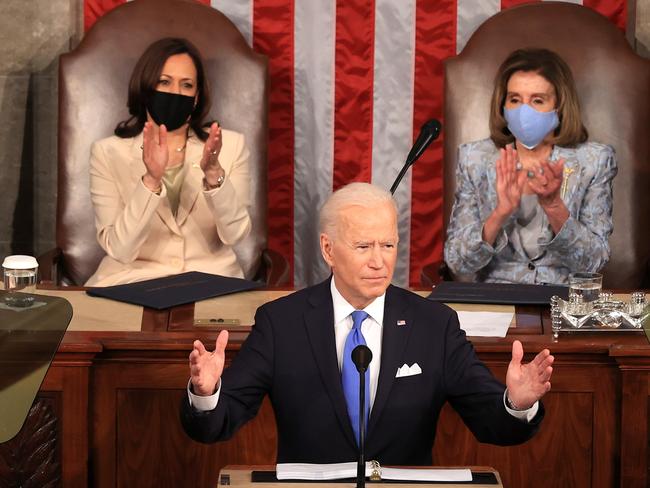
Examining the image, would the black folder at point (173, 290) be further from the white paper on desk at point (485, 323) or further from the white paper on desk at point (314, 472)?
the white paper on desk at point (314, 472)

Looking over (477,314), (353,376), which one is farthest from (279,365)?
(477,314)

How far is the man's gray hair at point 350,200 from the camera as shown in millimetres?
2793

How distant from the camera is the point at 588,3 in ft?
16.4

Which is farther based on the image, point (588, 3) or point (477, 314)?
point (588, 3)

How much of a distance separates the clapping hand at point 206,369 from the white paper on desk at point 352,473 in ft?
0.79

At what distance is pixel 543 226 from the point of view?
4.50 metres

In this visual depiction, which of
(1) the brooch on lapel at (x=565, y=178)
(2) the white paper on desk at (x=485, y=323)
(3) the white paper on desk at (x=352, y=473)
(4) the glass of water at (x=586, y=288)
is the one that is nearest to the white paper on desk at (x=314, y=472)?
(3) the white paper on desk at (x=352, y=473)

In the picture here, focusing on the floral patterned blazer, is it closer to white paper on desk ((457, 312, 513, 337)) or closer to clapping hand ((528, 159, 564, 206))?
clapping hand ((528, 159, 564, 206))

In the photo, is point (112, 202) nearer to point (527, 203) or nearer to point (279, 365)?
point (527, 203)

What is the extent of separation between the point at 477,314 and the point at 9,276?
128 cm

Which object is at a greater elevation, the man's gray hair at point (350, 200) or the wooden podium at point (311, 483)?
the man's gray hair at point (350, 200)

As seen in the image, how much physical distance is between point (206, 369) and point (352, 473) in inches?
14.3

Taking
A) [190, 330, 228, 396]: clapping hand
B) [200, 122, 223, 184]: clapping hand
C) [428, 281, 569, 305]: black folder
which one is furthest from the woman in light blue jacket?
[190, 330, 228, 396]: clapping hand

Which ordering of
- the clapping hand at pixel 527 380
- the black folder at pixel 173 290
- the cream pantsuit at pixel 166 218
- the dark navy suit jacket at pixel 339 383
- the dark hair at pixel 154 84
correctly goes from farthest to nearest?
the dark hair at pixel 154 84 → the cream pantsuit at pixel 166 218 → the black folder at pixel 173 290 → the dark navy suit jacket at pixel 339 383 → the clapping hand at pixel 527 380
